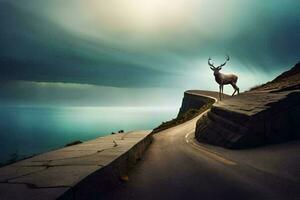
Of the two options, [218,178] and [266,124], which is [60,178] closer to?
[218,178]

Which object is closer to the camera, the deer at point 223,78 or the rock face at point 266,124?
the rock face at point 266,124

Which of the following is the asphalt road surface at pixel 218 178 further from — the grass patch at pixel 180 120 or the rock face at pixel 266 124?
the grass patch at pixel 180 120

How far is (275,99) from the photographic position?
40.7 feet

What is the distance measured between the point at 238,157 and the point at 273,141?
8.43 feet

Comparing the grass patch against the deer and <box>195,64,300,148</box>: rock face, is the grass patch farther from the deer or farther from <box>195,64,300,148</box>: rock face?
<box>195,64,300,148</box>: rock face

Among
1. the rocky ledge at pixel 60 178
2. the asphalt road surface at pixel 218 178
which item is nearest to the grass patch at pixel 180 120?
the asphalt road surface at pixel 218 178

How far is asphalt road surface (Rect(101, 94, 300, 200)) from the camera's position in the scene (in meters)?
5.41

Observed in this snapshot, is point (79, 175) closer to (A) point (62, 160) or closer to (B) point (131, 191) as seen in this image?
(B) point (131, 191)

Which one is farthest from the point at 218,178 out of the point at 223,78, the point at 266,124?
the point at 223,78

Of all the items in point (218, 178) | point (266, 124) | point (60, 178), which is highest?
point (266, 124)

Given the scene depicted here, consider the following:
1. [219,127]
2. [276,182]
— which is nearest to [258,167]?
[276,182]

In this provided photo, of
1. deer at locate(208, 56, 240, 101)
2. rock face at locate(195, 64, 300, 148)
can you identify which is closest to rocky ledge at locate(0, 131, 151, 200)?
rock face at locate(195, 64, 300, 148)

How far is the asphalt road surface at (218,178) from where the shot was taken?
541cm

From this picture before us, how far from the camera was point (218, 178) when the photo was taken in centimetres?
662
